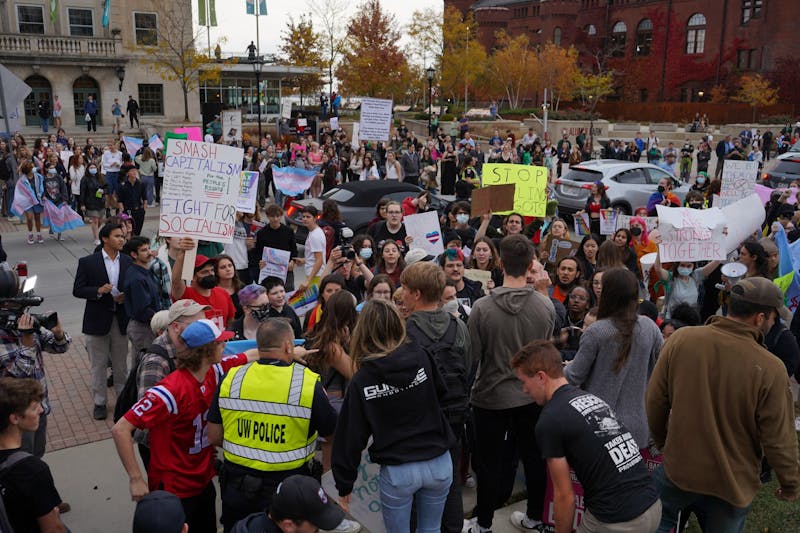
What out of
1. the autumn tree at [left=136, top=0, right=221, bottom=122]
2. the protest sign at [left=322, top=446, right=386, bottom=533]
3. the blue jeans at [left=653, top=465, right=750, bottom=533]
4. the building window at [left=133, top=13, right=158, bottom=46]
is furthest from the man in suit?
the building window at [left=133, top=13, right=158, bottom=46]

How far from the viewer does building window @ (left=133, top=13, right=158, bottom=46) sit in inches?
1704

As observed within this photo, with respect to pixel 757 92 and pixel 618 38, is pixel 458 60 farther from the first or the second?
pixel 757 92

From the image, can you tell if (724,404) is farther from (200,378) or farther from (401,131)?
(401,131)

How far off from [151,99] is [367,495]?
1789 inches

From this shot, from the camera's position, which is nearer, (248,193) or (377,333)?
(377,333)

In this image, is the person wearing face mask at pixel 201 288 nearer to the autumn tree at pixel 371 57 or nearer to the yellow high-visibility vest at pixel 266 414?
the yellow high-visibility vest at pixel 266 414

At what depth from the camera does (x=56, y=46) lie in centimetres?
4159

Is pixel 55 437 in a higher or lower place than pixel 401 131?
lower

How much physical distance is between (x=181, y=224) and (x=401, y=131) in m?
30.5

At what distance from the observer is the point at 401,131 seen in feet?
120

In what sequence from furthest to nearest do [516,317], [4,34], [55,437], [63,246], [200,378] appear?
[4,34], [63,246], [55,437], [516,317], [200,378]

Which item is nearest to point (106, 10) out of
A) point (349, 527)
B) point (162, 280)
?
point (162, 280)

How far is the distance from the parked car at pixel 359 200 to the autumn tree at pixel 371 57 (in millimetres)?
37675

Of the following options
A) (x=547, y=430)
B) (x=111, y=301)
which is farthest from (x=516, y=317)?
(x=111, y=301)
